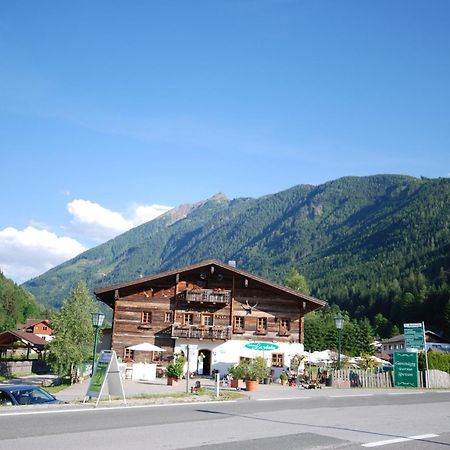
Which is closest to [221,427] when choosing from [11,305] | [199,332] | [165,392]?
[165,392]

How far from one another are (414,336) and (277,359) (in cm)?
978

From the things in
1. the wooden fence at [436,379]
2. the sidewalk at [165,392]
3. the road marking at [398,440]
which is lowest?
the road marking at [398,440]

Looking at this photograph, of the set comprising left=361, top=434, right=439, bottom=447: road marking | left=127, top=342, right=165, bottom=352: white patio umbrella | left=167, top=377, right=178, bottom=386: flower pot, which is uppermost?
left=127, top=342, right=165, bottom=352: white patio umbrella

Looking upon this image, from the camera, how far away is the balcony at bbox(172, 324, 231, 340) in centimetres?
3706

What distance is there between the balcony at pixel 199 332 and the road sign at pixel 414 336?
11.9 meters

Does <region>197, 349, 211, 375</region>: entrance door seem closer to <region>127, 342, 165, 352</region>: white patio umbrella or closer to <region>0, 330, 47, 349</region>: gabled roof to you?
<region>127, 342, 165, 352</region>: white patio umbrella

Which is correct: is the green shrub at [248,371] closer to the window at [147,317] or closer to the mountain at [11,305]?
the window at [147,317]

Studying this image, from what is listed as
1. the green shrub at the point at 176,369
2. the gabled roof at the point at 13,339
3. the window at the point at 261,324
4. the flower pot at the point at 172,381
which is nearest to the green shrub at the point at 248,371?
the green shrub at the point at 176,369

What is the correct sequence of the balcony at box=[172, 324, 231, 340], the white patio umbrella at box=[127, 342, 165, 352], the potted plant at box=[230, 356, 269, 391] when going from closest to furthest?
the potted plant at box=[230, 356, 269, 391] → the white patio umbrella at box=[127, 342, 165, 352] → the balcony at box=[172, 324, 231, 340]

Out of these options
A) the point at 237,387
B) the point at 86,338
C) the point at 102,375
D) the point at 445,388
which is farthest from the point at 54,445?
the point at 445,388

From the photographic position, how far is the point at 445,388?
32.1m

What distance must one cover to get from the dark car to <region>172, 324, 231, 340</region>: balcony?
2170 cm

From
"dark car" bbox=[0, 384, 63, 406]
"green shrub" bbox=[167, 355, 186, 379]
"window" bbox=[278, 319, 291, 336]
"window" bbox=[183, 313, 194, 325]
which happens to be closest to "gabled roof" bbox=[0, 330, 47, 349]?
"window" bbox=[183, 313, 194, 325]

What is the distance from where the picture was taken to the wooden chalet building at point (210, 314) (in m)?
37.4
